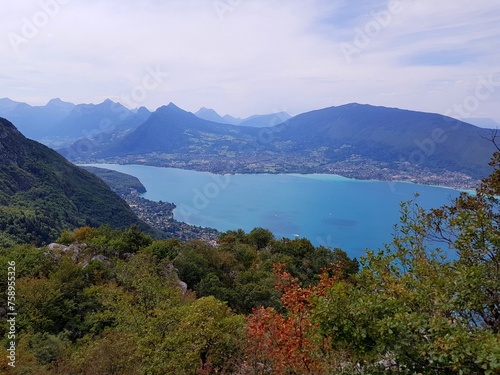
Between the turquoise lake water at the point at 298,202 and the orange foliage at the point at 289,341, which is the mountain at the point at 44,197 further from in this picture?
the orange foliage at the point at 289,341

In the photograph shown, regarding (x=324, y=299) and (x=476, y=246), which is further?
(x=476, y=246)

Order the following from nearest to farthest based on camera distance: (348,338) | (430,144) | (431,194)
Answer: (348,338)
(431,194)
(430,144)

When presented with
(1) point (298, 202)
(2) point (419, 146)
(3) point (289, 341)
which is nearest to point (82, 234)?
(3) point (289, 341)

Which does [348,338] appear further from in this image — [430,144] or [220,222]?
[430,144]

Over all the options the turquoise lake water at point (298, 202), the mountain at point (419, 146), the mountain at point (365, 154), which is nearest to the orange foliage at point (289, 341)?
the turquoise lake water at point (298, 202)

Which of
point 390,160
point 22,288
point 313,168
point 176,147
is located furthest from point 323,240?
point 176,147

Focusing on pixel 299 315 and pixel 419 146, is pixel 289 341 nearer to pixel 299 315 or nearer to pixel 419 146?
pixel 299 315

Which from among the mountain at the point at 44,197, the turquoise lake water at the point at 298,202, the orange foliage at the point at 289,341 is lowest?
the turquoise lake water at the point at 298,202
